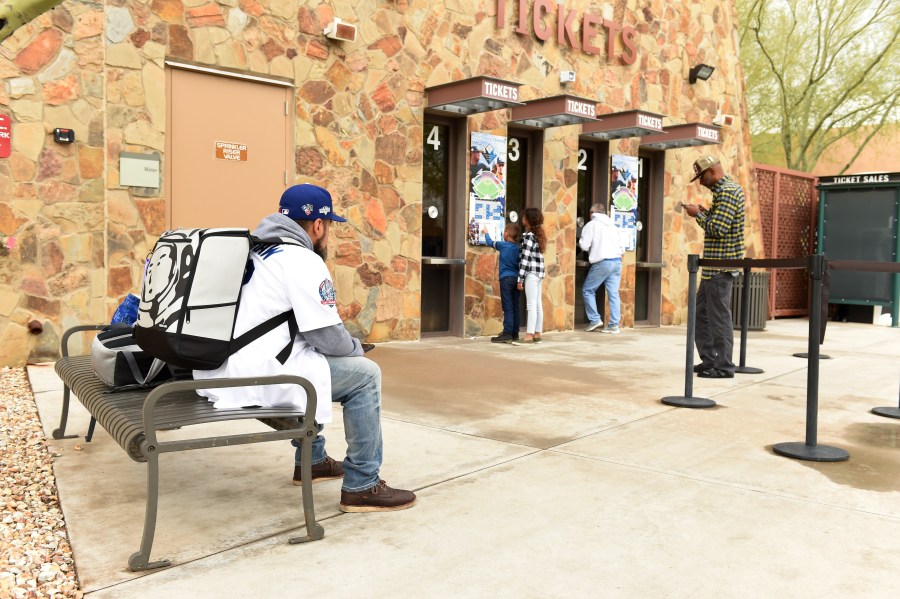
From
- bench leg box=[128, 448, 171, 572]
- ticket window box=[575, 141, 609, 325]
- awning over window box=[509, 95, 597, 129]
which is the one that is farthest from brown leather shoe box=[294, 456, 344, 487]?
ticket window box=[575, 141, 609, 325]

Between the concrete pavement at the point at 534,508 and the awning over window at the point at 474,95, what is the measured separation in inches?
164

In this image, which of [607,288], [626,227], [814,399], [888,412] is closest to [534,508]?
[814,399]

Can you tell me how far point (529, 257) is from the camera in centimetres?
999

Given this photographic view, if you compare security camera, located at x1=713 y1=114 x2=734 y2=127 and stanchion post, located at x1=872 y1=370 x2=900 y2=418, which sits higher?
security camera, located at x1=713 y1=114 x2=734 y2=127

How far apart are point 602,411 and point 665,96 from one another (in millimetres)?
8974

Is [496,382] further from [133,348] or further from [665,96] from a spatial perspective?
[665,96]

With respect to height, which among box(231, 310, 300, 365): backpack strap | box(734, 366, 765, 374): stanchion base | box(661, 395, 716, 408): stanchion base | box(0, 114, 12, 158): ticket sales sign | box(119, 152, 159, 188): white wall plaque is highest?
box(0, 114, 12, 158): ticket sales sign

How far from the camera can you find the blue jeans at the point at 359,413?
135 inches

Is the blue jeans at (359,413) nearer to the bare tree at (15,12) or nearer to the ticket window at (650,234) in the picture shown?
the bare tree at (15,12)

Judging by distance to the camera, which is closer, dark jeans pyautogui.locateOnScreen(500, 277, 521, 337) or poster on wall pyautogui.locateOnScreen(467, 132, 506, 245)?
dark jeans pyautogui.locateOnScreen(500, 277, 521, 337)

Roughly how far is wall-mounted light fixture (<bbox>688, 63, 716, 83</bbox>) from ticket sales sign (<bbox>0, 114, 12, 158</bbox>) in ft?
35.5

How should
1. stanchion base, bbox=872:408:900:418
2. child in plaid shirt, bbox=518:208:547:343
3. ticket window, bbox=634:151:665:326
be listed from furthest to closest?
ticket window, bbox=634:151:665:326, child in plaid shirt, bbox=518:208:547:343, stanchion base, bbox=872:408:900:418

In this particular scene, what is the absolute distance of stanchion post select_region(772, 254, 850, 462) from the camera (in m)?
4.66

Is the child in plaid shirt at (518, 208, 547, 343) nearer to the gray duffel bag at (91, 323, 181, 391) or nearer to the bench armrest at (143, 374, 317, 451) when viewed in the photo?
the gray duffel bag at (91, 323, 181, 391)
